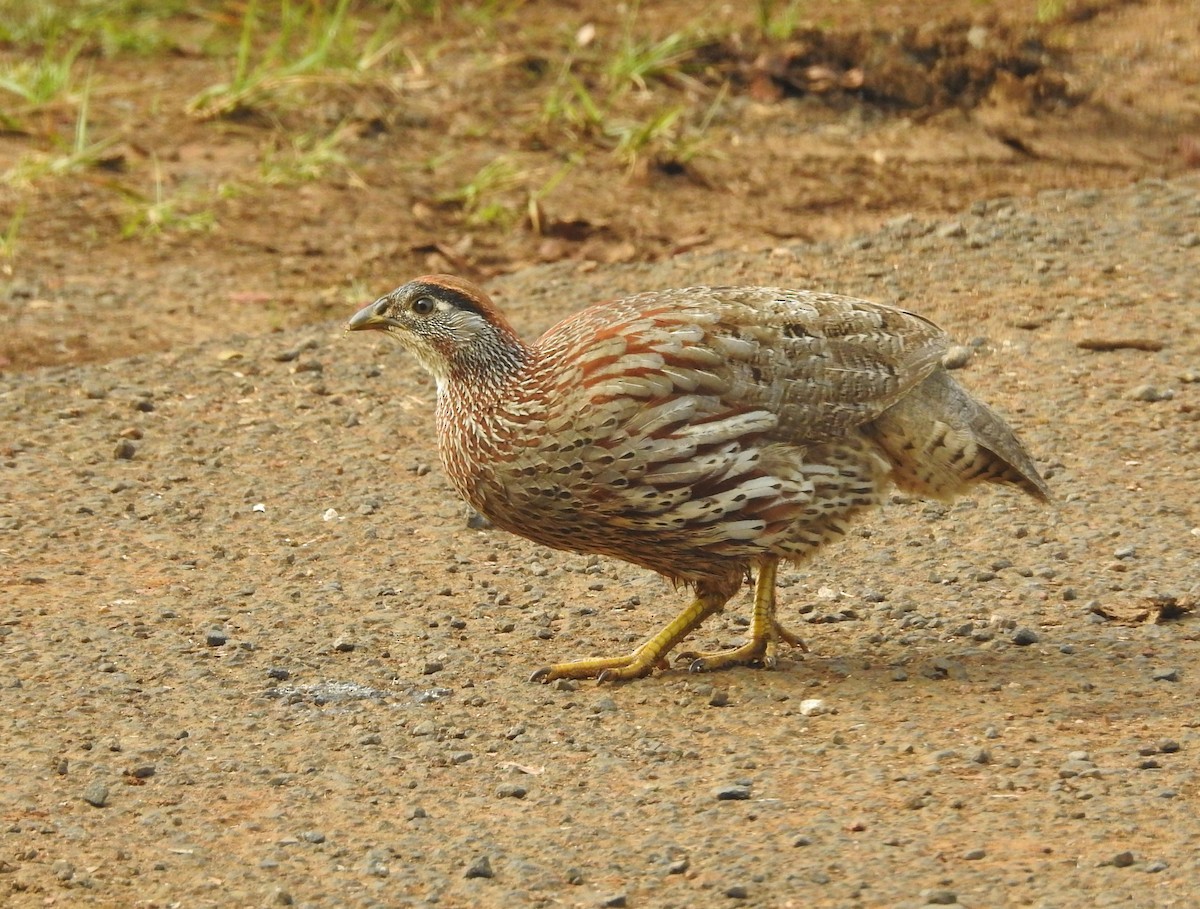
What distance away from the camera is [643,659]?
560 cm

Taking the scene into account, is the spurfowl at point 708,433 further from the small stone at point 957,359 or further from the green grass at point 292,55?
the green grass at point 292,55

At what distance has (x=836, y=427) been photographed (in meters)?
5.46

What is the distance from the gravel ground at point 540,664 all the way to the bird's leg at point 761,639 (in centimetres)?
10

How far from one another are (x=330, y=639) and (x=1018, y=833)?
7.76ft

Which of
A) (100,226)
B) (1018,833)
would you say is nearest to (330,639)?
(1018,833)

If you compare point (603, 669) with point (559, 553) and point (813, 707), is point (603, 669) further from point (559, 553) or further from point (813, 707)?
point (559, 553)

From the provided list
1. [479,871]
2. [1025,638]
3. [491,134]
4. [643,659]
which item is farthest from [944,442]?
[491,134]

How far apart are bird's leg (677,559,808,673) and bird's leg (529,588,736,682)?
0.11 metres

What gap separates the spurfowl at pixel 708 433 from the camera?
17.4 ft

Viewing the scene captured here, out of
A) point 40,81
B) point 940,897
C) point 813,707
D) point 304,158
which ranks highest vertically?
point 40,81

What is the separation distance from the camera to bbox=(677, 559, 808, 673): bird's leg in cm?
566

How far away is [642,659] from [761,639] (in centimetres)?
38

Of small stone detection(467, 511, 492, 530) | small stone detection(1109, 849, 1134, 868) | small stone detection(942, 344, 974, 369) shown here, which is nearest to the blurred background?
small stone detection(942, 344, 974, 369)

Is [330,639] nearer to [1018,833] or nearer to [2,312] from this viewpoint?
[1018,833]
